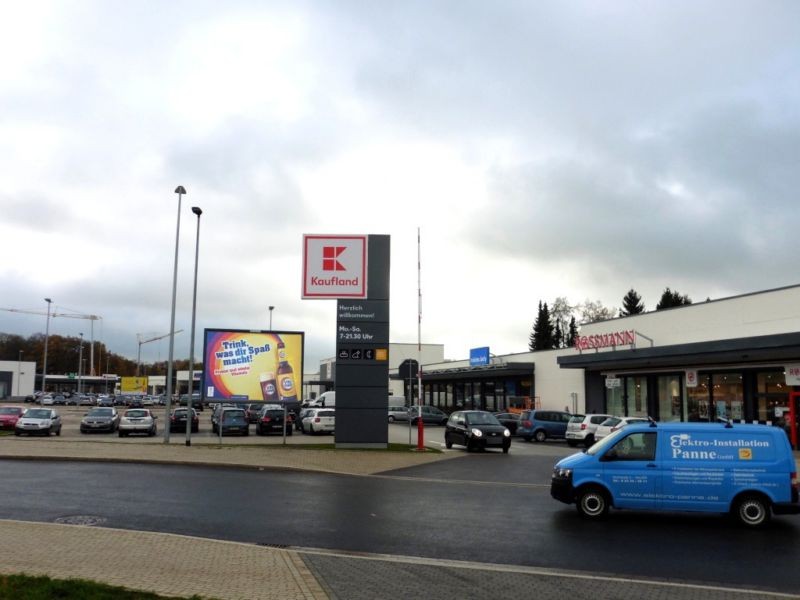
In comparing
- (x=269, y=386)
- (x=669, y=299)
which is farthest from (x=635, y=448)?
(x=669, y=299)

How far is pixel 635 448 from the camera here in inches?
483

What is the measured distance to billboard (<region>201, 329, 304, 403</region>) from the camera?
26.3 meters

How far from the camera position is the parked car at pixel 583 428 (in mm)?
31203

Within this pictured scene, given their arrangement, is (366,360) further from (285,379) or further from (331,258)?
(331,258)

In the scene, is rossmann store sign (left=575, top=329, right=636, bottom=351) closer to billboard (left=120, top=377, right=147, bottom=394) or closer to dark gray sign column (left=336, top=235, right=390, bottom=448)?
dark gray sign column (left=336, top=235, right=390, bottom=448)

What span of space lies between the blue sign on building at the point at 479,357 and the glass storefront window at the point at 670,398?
68.3 feet

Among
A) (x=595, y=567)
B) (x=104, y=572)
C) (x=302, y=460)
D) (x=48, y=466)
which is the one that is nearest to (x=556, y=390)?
(x=302, y=460)

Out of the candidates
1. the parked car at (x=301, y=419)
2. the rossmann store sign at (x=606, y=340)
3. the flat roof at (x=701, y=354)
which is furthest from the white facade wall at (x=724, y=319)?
the parked car at (x=301, y=419)

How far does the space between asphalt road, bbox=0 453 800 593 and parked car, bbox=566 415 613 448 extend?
14.8 meters

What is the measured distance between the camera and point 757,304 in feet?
99.0

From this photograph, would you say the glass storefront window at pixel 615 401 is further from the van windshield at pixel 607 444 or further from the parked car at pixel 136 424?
the van windshield at pixel 607 444

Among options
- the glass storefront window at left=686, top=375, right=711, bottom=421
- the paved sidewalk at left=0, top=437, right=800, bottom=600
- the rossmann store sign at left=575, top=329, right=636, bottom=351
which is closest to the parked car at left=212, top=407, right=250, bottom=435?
the rossmann store sign at left=575, top=329, right=636, bottom=351

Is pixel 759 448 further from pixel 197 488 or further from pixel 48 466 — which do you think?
pixel 48 466

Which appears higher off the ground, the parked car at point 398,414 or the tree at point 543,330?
the tree at point 543,330
